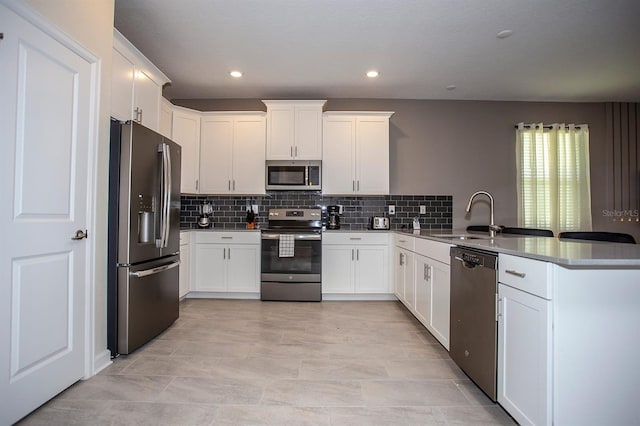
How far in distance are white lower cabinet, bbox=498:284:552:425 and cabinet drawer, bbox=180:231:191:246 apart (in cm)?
318

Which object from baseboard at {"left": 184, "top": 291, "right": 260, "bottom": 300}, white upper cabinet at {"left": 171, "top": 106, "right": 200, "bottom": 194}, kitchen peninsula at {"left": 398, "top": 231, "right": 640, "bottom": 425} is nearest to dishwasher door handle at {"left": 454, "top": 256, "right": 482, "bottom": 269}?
kitchen peninsula at {"left": 398, "top": 231, "right": 640, "bottom": 425}

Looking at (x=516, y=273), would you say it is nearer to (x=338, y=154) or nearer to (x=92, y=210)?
(x=92, y=210)

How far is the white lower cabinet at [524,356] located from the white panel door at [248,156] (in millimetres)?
3121

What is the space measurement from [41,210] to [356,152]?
124 inches

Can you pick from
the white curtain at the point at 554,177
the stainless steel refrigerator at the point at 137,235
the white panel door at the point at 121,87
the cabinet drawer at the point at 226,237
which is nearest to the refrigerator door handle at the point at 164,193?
the stainless steel refrigerator at the point at 137,235

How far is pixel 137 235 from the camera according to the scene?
2.28 m

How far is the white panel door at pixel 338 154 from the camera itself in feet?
13.3

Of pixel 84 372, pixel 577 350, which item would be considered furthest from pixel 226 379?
pixel 577 350

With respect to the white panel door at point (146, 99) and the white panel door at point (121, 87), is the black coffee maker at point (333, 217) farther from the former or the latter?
the white panel door at point (121, 87)

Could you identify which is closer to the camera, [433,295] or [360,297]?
[433,295]

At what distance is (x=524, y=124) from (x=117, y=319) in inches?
195

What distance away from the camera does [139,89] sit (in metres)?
2.64

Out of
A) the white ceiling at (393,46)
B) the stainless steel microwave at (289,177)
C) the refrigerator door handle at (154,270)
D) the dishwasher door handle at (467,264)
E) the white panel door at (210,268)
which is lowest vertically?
the white panel door at (210,268)

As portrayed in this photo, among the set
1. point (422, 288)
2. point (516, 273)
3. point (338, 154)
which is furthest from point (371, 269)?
point (516, 273)
